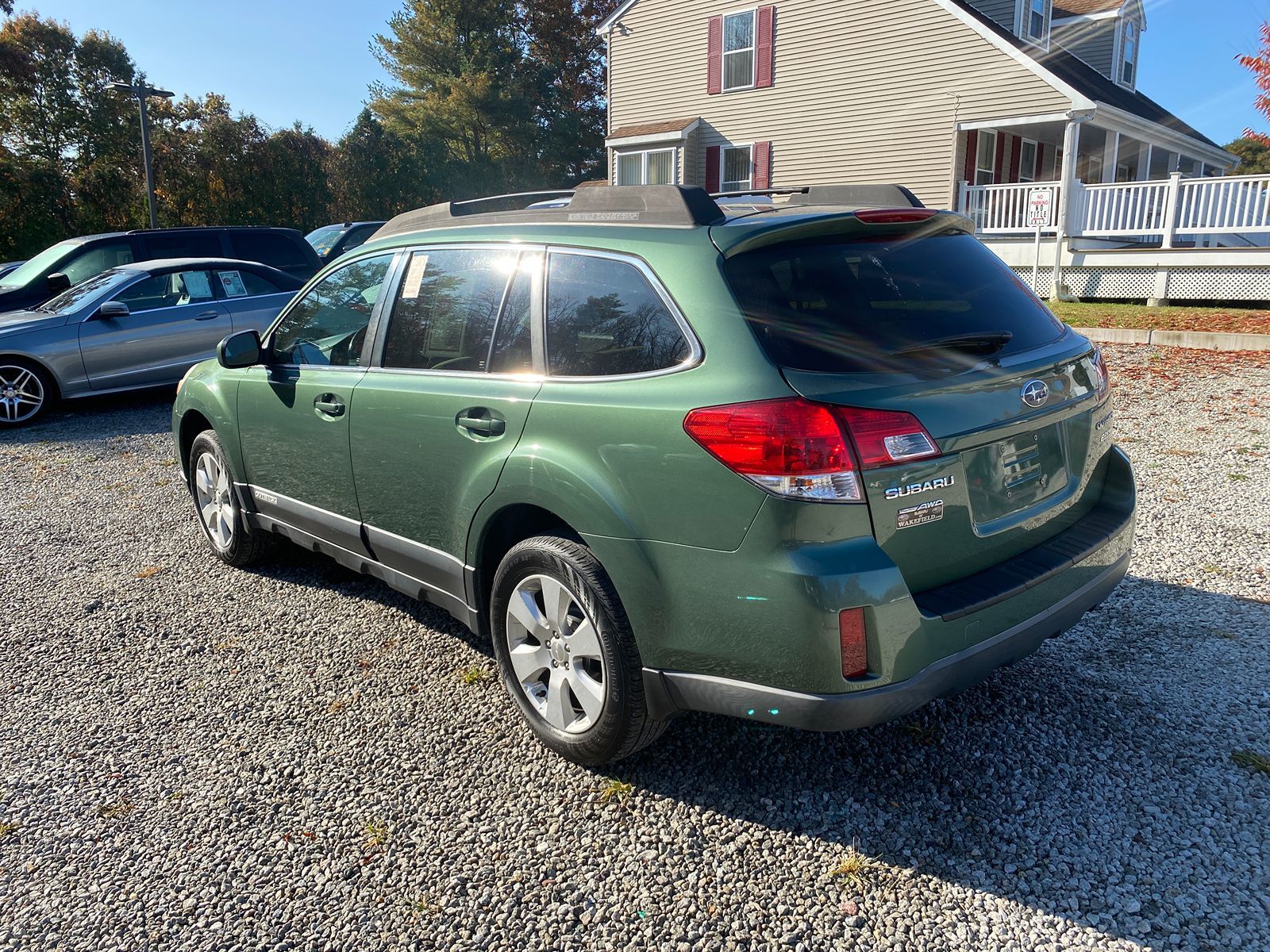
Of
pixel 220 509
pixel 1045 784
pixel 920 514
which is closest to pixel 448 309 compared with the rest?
pixel 920 514

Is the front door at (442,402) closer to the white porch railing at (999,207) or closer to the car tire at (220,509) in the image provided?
the car tire at (220,509)

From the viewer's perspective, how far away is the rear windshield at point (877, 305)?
102 inches

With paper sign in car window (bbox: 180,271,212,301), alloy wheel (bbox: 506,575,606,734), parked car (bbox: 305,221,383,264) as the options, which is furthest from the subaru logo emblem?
parked car (bbox: 305,221,383,264)

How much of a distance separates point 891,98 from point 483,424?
65.4 ft

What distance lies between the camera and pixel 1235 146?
49.6 meters

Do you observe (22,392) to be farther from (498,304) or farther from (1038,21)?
(1038,21)

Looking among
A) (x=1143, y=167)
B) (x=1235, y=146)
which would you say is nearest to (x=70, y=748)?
(x=1143, y=167)

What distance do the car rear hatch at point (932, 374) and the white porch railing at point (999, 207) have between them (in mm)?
16694

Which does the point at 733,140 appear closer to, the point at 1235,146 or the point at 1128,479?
the point at 1128,479

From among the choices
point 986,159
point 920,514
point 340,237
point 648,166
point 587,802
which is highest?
point 648,166

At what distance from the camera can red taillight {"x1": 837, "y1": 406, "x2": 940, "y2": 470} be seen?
2.44m

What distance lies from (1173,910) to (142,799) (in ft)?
10.3

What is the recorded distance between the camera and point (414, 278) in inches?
151

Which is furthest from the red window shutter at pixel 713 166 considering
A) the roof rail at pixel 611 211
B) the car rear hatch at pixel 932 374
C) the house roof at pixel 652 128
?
the car rear hatch at pixel 932 374
